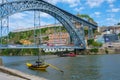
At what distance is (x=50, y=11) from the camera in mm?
94750

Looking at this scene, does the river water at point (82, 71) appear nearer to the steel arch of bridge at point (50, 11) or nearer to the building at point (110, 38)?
the steel arch of bridge at point (50, 11)

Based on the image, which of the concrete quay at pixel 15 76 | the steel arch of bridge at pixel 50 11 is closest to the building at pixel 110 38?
the steel arch of bridge at pixel 50 11

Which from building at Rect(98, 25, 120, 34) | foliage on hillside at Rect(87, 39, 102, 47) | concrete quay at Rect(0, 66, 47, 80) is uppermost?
building at Rect(98, 25, 120, 34)

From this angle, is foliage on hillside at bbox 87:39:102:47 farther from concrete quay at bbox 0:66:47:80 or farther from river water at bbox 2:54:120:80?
concrete quay at bbox 0:66:47:80

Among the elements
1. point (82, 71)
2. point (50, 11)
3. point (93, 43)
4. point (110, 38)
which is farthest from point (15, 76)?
point (110, 38)

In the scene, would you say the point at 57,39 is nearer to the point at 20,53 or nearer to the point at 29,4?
the point at 20,53

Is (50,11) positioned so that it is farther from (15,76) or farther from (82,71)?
(15,76)

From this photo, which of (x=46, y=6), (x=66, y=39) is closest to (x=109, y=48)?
(x=66, y=39)

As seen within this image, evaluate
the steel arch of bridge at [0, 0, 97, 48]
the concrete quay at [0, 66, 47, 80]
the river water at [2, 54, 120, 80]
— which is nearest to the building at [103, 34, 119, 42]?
the steel arch of bridge at [0, 0, 97, 48]

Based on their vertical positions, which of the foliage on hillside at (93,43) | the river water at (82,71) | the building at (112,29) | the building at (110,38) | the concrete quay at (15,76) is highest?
the building at (112,29)

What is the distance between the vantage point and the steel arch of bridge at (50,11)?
75.0 meters

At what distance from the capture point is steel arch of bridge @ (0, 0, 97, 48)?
75006 mm

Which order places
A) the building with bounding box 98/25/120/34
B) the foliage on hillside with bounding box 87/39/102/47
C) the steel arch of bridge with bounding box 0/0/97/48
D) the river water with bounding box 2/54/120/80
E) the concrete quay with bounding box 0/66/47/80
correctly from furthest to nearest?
1. the building with bounding box 98/25/120/34
2. the foliage on hillside with bounding box 87/39/102/47
3. the steel arch of bridge with bounding box 0/0/97/48
4. the river water with bounding box 2/54/120/80
5. the concrete quay with bounding box 0/66/47/80

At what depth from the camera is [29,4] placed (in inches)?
3246
